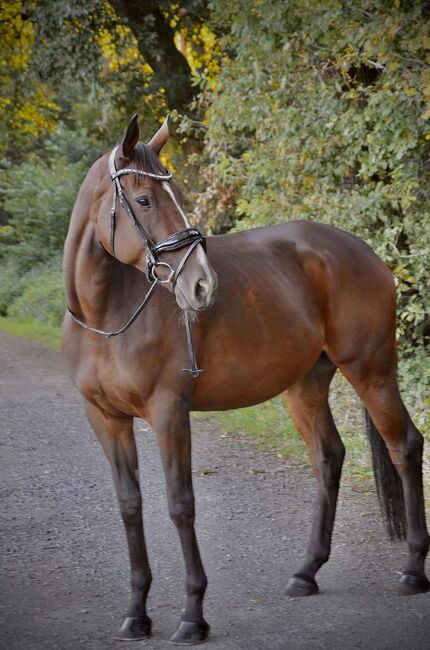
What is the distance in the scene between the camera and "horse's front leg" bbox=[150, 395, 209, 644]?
4.00m

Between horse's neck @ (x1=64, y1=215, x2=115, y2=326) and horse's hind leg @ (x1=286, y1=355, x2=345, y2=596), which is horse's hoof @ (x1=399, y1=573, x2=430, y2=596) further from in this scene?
horse's neck @ (x1=64, y1=215, x2=115, y2=326)

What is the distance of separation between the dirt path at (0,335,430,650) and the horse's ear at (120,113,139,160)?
7.19 ft

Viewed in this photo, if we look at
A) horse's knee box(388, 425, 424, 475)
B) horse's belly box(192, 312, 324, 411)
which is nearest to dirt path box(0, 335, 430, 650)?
horse's knee box(388, 425, 424, 475)

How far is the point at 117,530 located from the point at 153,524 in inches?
9.9

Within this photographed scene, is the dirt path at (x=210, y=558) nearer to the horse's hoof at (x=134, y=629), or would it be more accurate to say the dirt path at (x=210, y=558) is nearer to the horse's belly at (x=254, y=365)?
the horse's hoof at (x=134, y=629)

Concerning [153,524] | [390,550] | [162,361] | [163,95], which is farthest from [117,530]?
[163,95]

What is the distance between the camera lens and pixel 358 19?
7398 millimetres

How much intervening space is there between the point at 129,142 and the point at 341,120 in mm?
4897

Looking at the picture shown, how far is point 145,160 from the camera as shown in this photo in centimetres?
386

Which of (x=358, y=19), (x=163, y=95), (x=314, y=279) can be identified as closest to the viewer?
(x=314, y=279)

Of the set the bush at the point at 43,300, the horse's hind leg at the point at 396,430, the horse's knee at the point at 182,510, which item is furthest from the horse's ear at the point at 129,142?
the bush at the point at 43,300

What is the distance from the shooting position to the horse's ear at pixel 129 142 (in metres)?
3.73

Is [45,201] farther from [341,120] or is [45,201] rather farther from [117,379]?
[117,379]

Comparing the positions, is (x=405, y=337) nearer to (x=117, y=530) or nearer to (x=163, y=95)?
(x=117, y=530)
